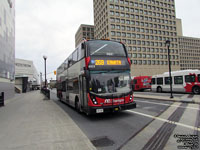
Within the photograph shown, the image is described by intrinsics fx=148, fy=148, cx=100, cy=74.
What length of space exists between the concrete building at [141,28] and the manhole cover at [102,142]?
62.3m

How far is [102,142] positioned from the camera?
4.54 meters

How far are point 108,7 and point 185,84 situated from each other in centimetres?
5769

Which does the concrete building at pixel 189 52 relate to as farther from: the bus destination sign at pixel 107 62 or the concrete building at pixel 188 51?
the bus destination sign at pixel 107 62

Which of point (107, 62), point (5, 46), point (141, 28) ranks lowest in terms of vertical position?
point (107, 62)

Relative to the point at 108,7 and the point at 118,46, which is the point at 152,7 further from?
the point at 118,46

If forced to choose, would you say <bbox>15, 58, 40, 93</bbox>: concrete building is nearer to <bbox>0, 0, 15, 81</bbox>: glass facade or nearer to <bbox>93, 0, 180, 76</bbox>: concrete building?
<bbox>0, 0, 15, 81</bbox>: glass facade

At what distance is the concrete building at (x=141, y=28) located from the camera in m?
67.4

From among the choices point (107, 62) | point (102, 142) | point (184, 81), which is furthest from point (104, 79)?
point (184, 81)

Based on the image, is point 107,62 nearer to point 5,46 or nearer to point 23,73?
point 5,46

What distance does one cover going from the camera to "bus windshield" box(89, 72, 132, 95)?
7.13 m

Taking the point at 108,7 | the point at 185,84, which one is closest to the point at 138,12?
the point at 108,7

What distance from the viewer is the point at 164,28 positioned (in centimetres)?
7788

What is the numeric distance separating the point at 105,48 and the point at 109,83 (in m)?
1.89

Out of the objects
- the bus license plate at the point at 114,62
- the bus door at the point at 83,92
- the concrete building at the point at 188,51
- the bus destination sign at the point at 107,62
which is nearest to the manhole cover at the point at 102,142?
the bus door at the point at 83,92
